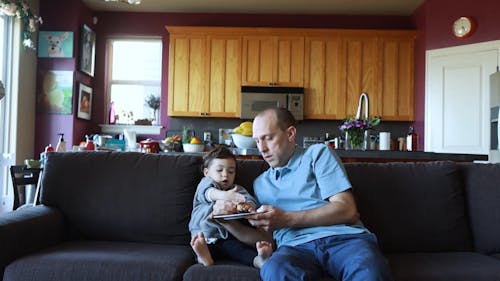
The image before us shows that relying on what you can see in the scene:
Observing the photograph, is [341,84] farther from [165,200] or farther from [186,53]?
[165,200]

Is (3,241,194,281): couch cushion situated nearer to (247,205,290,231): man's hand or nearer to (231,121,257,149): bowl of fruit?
(247,205,290,231): man's hand

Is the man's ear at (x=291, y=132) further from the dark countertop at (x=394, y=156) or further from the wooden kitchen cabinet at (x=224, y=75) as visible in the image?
the wooden kitchen cabinet at (x=224, y=75)

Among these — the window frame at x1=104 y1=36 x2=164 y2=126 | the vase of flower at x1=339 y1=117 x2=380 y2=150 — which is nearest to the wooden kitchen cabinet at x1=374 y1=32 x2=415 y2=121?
the vase of flower at x1=339 y1=117 x2=380 y2=150

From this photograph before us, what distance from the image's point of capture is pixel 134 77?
6582 mm

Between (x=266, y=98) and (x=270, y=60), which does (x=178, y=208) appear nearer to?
(x=266, y=98)

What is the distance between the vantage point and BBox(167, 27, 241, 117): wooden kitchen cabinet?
6.17 m

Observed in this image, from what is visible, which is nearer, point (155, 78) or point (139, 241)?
point (139, 241)

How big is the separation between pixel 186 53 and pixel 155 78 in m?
0.66

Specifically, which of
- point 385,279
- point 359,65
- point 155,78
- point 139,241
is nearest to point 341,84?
point 359,65

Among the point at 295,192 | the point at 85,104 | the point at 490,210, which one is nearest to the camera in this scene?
the point at 295,192

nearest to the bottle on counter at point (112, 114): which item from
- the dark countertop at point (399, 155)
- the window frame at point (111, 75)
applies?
the window frame at point (111, 75)

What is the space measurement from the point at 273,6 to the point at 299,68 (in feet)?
2.78

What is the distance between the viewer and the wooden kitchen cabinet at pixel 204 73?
20.2ft

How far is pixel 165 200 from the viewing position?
84.6 inches
